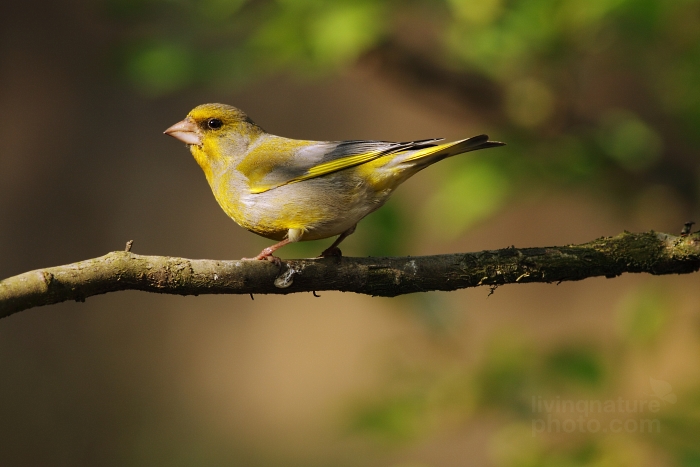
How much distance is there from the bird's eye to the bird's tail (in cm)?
125

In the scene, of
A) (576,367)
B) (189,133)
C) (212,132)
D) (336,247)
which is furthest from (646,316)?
(189,133)

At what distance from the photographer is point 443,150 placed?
3.84 metres

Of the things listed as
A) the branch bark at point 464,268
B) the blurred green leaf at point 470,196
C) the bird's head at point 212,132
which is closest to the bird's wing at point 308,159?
the bird's head at point 212,132

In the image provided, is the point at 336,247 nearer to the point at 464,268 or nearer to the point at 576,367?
the point at 464,268

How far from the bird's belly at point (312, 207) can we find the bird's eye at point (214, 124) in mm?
729

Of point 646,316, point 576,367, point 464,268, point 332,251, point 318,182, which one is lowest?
point 576,367

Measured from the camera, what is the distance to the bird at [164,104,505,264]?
3875 mm

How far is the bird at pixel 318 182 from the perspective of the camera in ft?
12.7

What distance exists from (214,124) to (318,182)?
A: 0.95 meters

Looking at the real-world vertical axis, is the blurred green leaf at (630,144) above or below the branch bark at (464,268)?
above

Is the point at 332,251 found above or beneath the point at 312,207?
beneath

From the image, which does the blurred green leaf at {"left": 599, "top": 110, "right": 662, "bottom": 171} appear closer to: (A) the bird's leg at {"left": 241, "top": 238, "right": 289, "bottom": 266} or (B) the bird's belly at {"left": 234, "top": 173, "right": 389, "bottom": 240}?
(B) the bird's belly at {"left": 234, "top": 173, "right": 389, "bottom": 240}

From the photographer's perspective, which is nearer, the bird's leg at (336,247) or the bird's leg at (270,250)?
the bird's leg at (270,250)

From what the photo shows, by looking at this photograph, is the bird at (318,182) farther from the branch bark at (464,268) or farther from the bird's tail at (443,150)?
the branch bark at (464,268)
